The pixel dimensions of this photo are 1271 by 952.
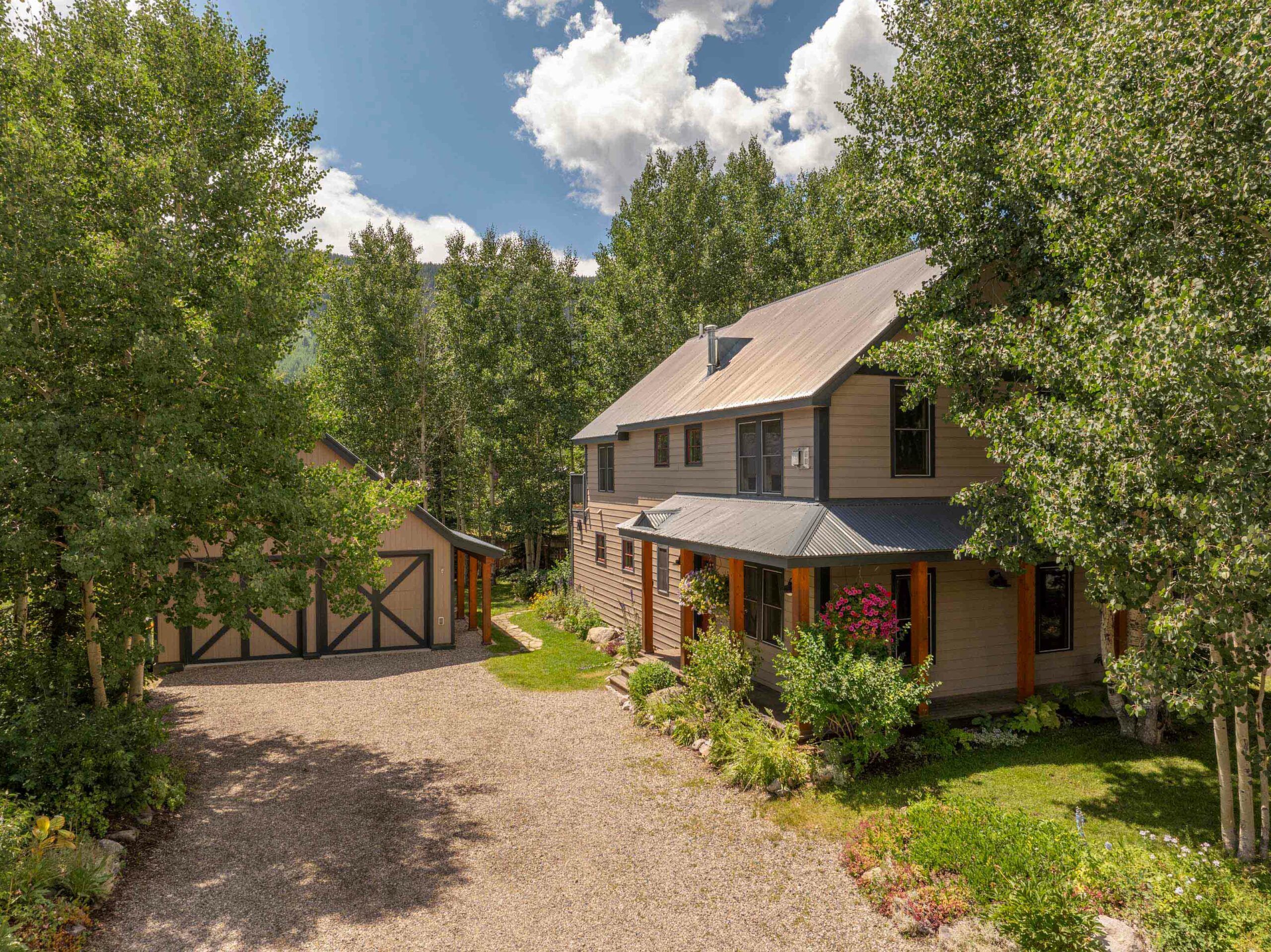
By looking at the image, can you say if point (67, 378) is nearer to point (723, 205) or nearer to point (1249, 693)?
point (1249, 693)

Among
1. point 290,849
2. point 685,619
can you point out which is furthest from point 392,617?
point 290,849

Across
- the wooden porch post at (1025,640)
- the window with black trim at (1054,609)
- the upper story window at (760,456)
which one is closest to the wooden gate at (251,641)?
the upper story window at (760,456)

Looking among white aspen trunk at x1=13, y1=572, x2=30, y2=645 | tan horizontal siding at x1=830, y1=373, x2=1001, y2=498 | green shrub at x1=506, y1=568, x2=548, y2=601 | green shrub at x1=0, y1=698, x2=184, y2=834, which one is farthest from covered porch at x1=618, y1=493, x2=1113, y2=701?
green shrub at x1=506, y1=568, x2=548, y2=601

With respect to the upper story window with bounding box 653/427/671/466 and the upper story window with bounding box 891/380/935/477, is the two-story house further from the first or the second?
the upper story window with bounding box 653/427/671/466

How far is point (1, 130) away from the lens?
8180mm

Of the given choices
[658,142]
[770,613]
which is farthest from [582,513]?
[658,142]

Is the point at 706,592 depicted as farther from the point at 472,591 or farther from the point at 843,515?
the point at 472,591

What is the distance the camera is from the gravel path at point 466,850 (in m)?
6.27

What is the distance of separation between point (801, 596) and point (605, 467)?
36.6ft

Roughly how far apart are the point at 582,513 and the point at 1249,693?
1765cm

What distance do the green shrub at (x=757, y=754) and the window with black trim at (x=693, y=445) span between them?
258 inches

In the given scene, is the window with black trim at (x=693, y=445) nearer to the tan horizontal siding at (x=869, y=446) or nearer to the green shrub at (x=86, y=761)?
the tan horizontal siding at (x=869, y=446)

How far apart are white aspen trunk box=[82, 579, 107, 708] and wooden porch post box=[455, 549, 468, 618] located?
11.1m

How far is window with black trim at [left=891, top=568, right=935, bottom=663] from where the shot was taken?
11688 millimetres
